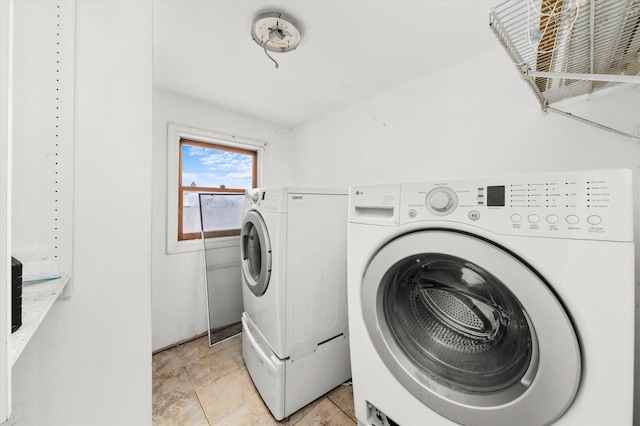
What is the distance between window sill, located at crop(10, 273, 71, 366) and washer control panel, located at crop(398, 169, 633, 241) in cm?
90

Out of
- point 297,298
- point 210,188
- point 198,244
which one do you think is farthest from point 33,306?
point 210,188

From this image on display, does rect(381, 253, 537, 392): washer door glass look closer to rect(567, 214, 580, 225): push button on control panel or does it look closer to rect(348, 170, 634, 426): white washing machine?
rect(348, 170, 634, 426): white washing machine

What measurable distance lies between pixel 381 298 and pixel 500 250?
405 millimetres

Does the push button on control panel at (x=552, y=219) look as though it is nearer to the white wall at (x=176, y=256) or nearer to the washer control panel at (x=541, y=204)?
the washer control panel at (x=541, y=204)

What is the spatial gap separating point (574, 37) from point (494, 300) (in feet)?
2.66

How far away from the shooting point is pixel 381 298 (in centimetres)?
88

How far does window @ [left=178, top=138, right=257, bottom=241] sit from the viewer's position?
2137mm

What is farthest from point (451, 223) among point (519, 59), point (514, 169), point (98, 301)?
point (98, 301)

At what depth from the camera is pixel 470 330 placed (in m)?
0.88

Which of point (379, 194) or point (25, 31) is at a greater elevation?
point (25, 31)

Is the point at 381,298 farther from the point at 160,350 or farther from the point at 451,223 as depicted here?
the point at 160,350

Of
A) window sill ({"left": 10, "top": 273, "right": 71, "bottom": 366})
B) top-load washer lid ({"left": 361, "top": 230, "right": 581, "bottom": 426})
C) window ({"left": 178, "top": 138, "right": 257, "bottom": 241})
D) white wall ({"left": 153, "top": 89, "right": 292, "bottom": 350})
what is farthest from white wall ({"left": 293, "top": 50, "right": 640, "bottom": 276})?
window sill ({"left": 10, "top": 273, "right": 71, "bottom": 366})

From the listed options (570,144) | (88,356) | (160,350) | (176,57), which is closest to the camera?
(88,356)

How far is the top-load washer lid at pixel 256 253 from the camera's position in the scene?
1.37 meters
